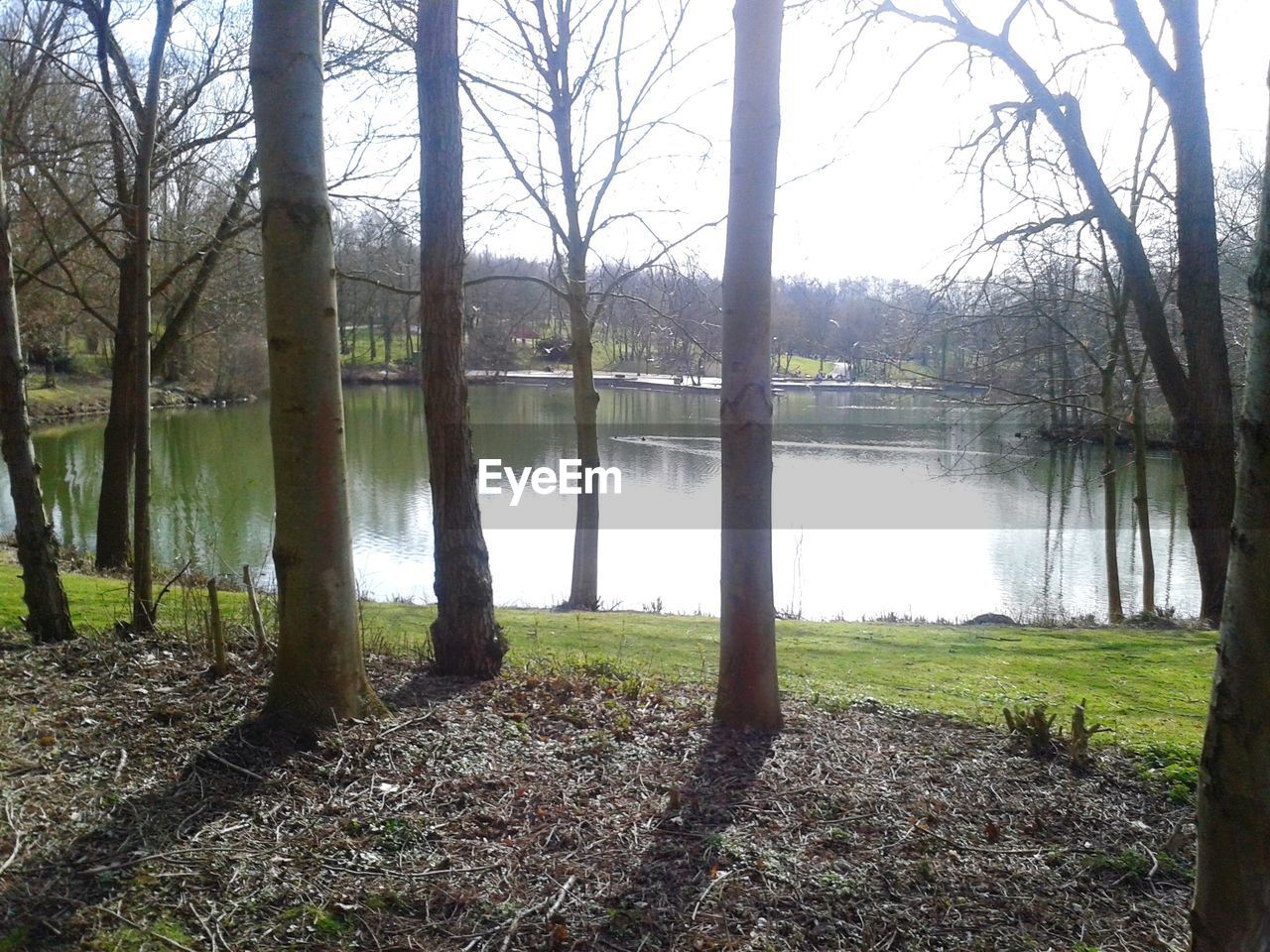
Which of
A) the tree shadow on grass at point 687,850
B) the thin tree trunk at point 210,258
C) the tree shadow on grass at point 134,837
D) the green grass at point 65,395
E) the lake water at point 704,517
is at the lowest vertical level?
the lake water at point 704,517

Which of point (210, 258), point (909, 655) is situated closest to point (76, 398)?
point (210, 258)

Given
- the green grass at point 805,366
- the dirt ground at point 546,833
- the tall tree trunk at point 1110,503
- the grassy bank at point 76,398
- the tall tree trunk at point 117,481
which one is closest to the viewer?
the dirt ground at point 546,833

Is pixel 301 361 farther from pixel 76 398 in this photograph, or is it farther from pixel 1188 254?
pixel 76 398

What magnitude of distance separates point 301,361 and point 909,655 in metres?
5.60

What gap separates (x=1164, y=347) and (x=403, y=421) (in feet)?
95.5

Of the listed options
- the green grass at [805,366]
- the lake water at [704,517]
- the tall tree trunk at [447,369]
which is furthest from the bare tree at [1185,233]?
the green grass at [805,366]

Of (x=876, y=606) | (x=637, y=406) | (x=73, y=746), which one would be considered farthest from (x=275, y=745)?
(x=637, y=406)

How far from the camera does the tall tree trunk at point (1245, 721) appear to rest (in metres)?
2.14

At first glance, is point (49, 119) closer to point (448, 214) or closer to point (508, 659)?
point (448, 214)

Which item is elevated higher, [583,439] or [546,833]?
[583,439]

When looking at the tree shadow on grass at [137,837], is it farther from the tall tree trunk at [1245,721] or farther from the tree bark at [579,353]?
the tree bark at [579,353]

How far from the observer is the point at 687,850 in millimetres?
3387

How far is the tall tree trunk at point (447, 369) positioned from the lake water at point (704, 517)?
2.23 meters

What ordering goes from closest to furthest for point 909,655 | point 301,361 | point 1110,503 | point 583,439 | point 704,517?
1. point 301,361
2. point 909,655
3. point 583,439
4. point 1110,503
5. point 704,517
